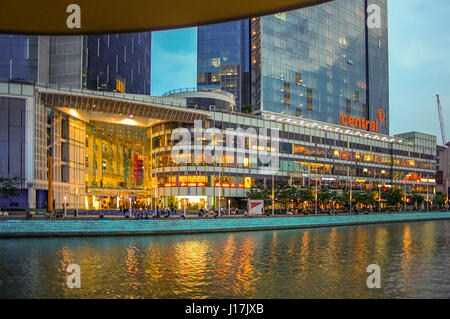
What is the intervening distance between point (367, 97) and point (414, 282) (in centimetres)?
13608

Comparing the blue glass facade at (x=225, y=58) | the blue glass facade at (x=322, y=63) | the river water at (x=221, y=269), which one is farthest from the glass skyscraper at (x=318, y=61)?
the river water at (x=221, y=269)

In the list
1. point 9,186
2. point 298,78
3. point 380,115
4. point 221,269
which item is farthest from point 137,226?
point 380,115

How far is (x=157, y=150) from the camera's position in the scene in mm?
96438

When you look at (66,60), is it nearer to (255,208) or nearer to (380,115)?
(255,208)

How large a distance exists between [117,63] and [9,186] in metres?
60.1

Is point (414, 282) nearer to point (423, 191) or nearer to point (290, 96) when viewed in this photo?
point (290, 96)

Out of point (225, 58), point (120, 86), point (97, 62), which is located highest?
point (225, 58)

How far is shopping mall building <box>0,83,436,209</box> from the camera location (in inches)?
2788

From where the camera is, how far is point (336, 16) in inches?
5359

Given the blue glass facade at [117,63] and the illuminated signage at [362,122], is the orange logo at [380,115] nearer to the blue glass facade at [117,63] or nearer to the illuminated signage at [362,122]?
the illuminated signage at [362,122]

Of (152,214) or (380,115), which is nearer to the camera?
(152,214)

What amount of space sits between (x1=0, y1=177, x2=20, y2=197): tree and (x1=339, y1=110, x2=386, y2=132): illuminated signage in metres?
99.6

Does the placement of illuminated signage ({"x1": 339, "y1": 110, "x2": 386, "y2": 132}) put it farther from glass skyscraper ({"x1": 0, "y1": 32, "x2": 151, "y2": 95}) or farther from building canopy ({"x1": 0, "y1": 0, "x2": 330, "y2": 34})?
building canopy ({"x1": 0, "y1": 0, "x2": 330, "y2": 34})

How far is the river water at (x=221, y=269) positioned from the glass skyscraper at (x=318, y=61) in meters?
83.2
